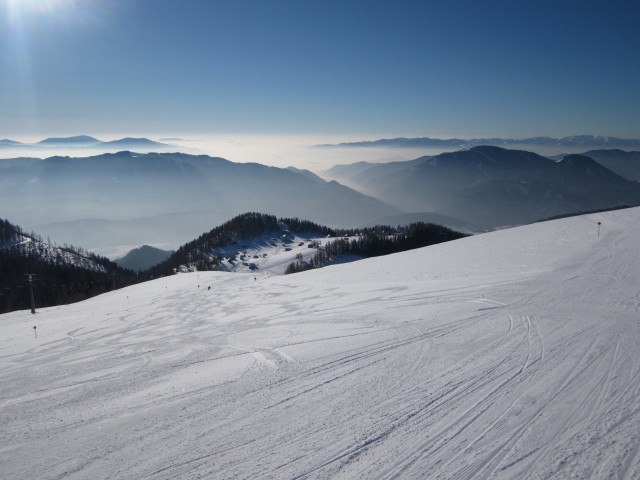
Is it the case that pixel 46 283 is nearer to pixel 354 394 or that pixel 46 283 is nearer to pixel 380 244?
pixel 380 244

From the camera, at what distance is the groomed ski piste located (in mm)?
4098

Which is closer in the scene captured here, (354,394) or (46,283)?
(354,394)

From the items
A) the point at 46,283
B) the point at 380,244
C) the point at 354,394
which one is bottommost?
the point at 380,244

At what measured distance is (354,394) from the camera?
5562mm

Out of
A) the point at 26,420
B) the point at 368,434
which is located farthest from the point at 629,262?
the point at 26,420

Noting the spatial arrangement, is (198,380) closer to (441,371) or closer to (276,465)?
(276,465)

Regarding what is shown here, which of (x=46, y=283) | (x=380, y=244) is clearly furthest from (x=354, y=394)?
(x=380, y=244)

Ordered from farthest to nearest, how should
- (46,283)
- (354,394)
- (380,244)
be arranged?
(380,244)
(46,283)
(354,394)

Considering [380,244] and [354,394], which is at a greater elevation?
[354,394]

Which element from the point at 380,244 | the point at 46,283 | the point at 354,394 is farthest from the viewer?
the point at 380,244

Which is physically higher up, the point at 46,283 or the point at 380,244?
the point at 46,283

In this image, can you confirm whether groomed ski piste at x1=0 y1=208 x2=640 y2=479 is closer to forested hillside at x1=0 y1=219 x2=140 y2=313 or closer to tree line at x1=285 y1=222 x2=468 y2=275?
forested hillside at x1=0 y1=219 x2=140 y2=313

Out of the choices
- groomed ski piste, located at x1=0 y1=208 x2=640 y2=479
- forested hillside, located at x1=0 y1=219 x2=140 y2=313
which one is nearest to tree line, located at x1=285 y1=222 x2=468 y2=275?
forested hillside, located at x1=0 y1=219 x2=140 y2=313

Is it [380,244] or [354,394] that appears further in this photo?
A: [380,244]
